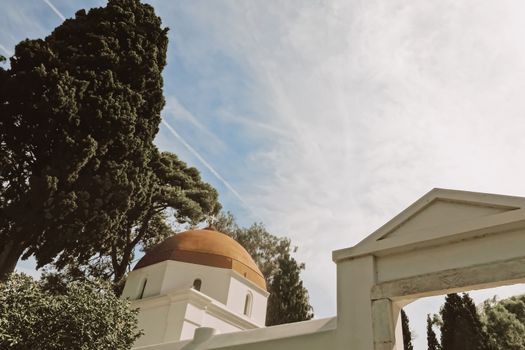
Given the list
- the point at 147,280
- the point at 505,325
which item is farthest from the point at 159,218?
the point at 505,325

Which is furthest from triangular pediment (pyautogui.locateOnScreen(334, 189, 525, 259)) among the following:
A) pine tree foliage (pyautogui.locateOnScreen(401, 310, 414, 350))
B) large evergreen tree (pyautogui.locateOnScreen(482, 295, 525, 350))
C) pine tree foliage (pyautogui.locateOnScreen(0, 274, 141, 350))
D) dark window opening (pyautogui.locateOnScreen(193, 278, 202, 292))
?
large evergreen tree (pyautogui.locateOnScreen(482, 295, 525, 350))

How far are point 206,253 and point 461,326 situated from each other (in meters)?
12.7

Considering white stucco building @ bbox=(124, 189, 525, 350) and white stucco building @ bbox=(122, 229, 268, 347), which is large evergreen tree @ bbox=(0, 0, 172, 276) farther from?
white stucco building @ bbox=(124, 189, 525, 350)

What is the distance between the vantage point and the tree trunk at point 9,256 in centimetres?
1013

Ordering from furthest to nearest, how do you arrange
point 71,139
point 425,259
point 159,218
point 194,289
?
point 159,218
point 194,289
point 71,139
point 425,259

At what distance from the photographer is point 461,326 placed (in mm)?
18031

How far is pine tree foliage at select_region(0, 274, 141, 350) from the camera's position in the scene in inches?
298

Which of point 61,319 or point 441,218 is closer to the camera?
point 441,218

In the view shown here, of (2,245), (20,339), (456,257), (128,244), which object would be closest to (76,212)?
(2,245)

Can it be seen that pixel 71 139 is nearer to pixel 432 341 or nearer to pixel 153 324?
pixel 153 324

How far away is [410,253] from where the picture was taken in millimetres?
6352

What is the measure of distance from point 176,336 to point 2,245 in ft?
19.9

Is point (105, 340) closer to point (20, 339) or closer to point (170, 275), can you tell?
point (20, 339)

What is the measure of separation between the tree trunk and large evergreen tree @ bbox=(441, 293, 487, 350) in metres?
18.2
